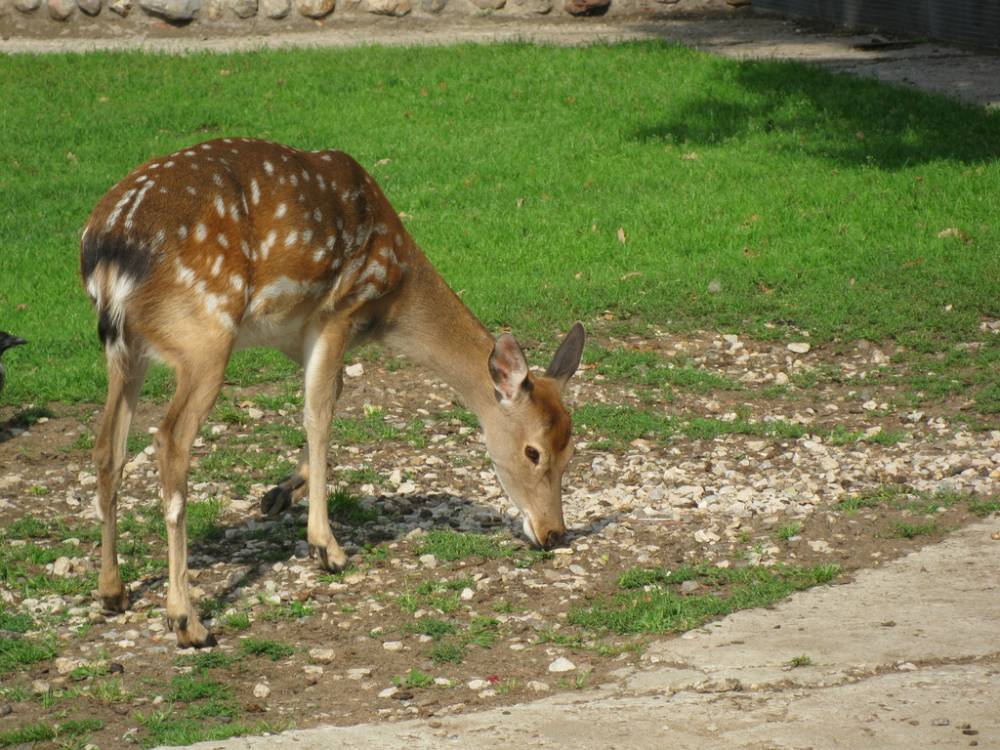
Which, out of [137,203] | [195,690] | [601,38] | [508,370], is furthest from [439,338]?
[601,38]

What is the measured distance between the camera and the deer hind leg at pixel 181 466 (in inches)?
234

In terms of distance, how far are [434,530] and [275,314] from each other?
4.19ft

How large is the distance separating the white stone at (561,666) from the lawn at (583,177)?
149 inches

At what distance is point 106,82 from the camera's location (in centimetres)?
1478

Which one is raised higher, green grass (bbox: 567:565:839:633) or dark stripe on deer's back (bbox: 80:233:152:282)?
dark stripe on deer's back (bbox: 80:233:152:282)

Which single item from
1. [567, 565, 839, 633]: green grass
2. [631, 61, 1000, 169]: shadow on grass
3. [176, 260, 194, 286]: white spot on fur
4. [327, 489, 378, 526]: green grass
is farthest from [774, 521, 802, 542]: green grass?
[631, 61, 1000, 169]: shadow on grass

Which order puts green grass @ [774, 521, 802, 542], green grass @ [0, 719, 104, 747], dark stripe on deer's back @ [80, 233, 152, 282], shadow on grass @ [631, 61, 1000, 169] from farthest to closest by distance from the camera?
shadow on grass @ [631, 61, 1000, 169]
green grass @ [774, 521, 802, 542]
dark stripe on deer's back @ [80, 233, 152, 282]
green grass @ [0, 719, 104, 747]

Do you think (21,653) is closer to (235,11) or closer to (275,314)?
(275,314)

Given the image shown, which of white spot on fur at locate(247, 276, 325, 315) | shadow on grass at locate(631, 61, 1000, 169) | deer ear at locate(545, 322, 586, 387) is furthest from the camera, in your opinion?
shadow on grass at locate(631, 61, 1000, 169)

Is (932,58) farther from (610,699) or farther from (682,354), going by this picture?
(610,699)

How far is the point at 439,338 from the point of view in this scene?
712cm

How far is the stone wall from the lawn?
1.69 metres

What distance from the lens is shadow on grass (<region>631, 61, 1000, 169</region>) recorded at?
515 inches

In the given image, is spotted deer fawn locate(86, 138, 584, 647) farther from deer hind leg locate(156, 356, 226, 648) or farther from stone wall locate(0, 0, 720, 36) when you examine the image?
stone wall locate(0, 0, 720, 36)
